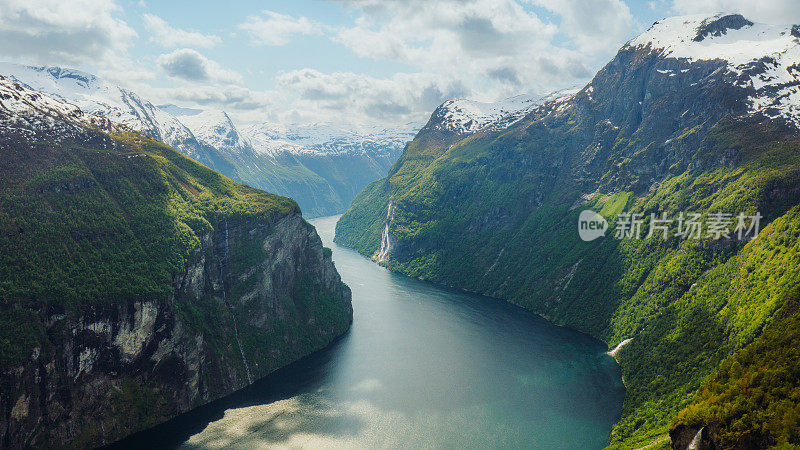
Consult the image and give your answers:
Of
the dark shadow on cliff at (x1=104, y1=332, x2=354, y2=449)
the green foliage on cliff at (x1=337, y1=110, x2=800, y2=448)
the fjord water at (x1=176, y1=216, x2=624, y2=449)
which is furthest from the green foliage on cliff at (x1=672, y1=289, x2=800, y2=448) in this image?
the dark shadow on cliff at (x1=104, y1=332, x2=354, y2=449)

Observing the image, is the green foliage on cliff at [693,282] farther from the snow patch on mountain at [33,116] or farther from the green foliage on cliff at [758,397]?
the snow patch on mountain at [33,116]

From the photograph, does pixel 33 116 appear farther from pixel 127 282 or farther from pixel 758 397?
pixel 758 397

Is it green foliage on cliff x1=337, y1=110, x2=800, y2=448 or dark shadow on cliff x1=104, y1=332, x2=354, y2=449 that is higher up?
green foliage on cliff x1=337, y1=110, x2=800, y2=448

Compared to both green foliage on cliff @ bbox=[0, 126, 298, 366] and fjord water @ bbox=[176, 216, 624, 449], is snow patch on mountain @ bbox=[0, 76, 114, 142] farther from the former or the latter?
fjord water @ bbox=[176, 216, 624, 449]

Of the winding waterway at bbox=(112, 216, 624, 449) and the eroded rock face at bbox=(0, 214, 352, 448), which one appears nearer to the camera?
the eroded rock face at bbox=(0, 214, 352, 448)

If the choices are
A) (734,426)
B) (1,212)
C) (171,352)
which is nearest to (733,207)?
(734,426)

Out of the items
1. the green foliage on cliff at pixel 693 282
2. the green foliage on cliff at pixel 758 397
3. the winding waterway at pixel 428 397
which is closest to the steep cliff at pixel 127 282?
the winding waterway at pixel 428 397
